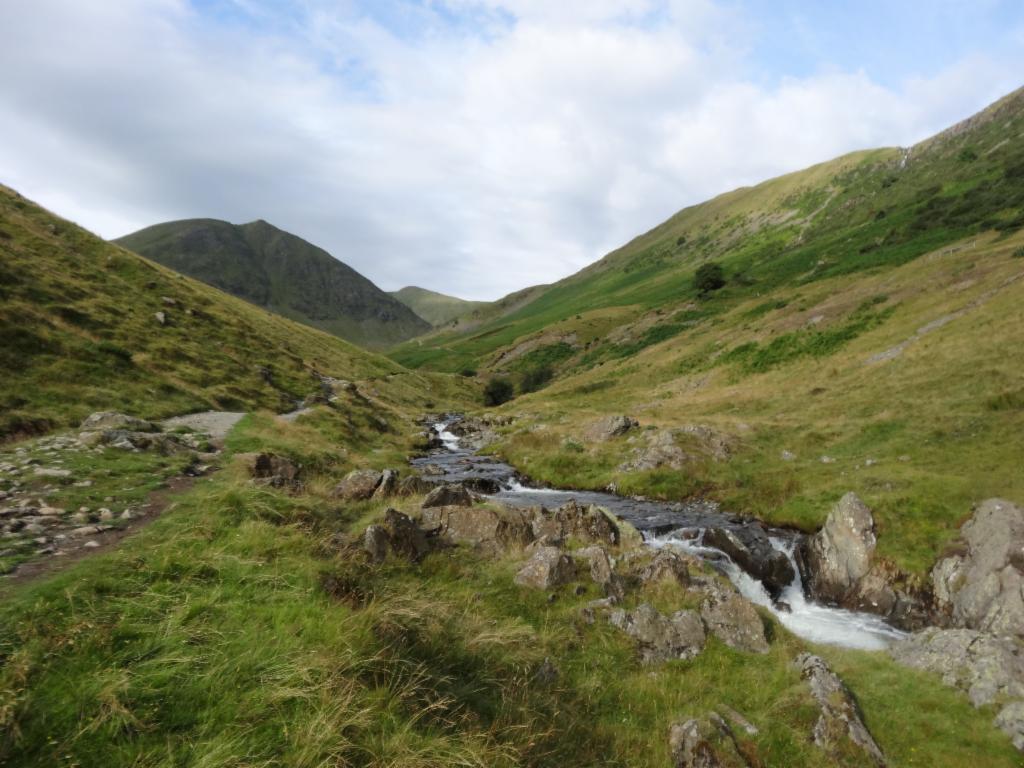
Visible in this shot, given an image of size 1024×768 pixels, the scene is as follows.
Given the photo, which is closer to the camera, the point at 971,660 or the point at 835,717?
the point at 835,717

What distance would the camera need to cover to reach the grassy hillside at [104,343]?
26719 millimetres

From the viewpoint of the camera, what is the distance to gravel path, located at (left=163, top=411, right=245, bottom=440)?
26359 millimetres

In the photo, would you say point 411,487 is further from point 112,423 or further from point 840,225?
point 840,225

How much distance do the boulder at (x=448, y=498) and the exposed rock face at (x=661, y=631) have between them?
7499 millimetres

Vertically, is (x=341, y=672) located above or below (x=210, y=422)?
above

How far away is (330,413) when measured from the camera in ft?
148

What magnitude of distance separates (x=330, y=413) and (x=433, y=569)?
3487cm

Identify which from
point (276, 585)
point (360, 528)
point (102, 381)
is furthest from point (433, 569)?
point (102, 381)

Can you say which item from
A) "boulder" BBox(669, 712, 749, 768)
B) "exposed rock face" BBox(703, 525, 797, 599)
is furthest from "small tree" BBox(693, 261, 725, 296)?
"boulder" BBox(669, 712, 749, 768)

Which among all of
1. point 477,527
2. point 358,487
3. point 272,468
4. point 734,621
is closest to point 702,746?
point 734,621

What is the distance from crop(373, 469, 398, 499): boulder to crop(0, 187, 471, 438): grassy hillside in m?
15.4

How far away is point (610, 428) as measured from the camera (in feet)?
150

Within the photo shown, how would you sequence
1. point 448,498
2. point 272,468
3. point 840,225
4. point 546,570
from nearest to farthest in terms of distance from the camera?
point 546,570, point 448,498, point 272,468, point 840,225

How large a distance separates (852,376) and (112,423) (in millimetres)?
54253
